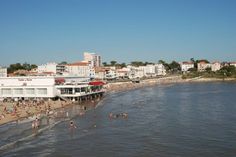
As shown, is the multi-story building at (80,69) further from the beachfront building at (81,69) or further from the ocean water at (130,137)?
the ocean water at (130,137)

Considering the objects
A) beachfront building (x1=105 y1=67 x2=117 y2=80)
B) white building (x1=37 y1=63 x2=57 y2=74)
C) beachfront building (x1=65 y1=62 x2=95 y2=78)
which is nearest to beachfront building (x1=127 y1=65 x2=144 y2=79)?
beachfront building (x1=105 y1=67 x2=117 y2=80)

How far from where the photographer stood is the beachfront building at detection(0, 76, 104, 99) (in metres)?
71.6

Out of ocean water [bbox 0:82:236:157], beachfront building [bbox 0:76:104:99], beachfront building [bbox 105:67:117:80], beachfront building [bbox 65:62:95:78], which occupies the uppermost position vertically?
beachfront building [bbox 65:62:95:78]

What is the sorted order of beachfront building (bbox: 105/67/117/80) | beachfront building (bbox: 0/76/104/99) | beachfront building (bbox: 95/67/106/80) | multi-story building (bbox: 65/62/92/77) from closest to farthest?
beachfront building (bbox: 0/76/104/99), multi-story building (bbox: 65/62/92/77), beachfront building (bbox: 95/67/106/80), beachfront building (bbox: 105/67/117/80)

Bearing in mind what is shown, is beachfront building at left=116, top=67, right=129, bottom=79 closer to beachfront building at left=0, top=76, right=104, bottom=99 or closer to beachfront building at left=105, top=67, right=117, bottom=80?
beachfront building at left=105, top=67, right=117, bottom=80

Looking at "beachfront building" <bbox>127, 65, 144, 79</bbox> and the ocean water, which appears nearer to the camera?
the ocean water

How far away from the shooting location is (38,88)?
71.8 metres

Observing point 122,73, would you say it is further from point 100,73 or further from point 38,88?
point 38,88

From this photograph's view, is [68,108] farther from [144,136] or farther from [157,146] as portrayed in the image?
[157,146]

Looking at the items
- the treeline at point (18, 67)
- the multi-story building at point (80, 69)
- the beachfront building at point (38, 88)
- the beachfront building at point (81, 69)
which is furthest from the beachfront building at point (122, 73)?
the beachfront building at point (38, 88)

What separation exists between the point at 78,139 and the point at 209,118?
19.6m

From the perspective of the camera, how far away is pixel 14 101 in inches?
2827

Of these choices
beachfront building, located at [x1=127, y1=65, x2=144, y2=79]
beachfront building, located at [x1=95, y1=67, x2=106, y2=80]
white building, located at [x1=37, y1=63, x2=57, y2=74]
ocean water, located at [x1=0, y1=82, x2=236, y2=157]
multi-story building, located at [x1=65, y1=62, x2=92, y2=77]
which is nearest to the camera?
ocean water, located at [x1=0, y1=82, x2=236, y2=157]

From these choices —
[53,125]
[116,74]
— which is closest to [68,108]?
[53,125]
